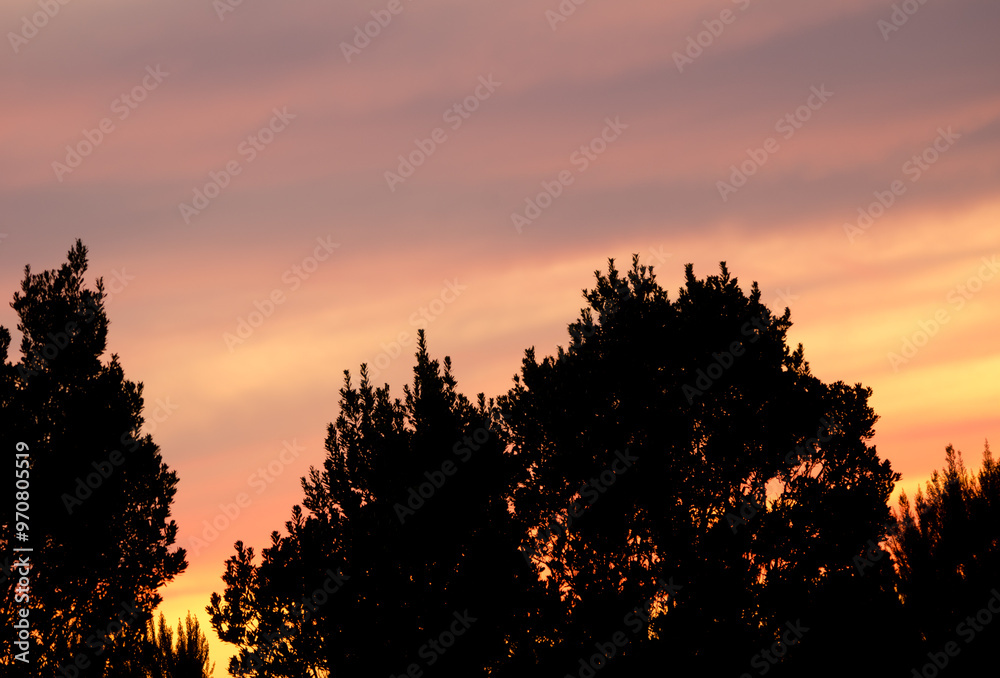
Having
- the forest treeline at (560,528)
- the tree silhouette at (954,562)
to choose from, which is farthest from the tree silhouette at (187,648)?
the tree silhouette at (954,562)

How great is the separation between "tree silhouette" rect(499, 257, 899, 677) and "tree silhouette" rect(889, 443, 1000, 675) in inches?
134

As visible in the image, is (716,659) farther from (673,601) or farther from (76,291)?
(76,291)

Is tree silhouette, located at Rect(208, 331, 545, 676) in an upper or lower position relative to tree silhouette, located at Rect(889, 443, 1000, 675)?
upper

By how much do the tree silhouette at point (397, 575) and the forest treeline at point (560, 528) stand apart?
70 mm

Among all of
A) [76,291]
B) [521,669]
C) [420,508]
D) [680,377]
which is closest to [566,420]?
[680,377]

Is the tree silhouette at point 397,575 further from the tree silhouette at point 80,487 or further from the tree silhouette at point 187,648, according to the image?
the tree silhouette at point 187,648

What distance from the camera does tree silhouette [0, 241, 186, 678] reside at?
2614 cm

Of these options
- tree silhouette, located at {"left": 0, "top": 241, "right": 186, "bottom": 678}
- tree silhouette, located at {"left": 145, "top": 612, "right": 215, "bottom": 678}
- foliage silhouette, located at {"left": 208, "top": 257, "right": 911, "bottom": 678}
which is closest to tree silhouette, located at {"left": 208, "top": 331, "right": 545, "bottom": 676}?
foliage silhouette, located at {"left": 208, "top": 257, "right": 911, "bottom": 678}

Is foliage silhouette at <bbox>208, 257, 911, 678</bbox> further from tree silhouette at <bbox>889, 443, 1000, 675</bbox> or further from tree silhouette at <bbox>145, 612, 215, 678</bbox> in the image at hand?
tree silhouette at <bbox>145, 612, 215, 678</bbox>

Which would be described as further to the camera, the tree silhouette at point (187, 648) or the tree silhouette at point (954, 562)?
the tree silhouette at point (187, 648)

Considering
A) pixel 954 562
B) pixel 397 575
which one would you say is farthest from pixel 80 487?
pixel 954 562

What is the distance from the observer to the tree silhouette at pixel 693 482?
25750 millimetres

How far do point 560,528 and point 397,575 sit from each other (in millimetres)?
5640

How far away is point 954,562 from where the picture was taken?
30.6 metres
